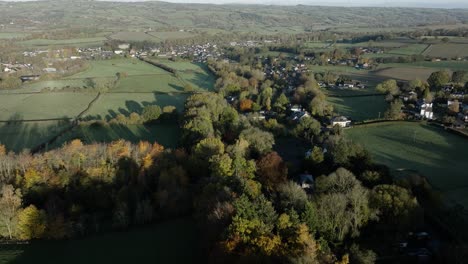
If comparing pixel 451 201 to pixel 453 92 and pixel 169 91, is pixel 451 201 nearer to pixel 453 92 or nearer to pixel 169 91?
pixel 453 92

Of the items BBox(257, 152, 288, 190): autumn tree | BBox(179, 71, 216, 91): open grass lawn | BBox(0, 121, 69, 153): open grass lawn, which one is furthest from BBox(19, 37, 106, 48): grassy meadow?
BBox(257, 152, 288, 190): autumn tree

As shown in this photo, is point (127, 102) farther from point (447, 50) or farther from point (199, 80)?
point (447, 50)

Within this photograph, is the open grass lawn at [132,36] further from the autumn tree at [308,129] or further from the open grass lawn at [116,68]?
the autumn tree at [308,129]

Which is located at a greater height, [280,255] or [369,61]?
[369,61]

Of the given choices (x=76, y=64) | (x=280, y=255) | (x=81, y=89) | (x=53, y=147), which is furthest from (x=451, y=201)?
(x=76, y=64)

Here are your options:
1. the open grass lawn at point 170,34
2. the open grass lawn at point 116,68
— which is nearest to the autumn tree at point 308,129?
the open grass lawn at point 116,68

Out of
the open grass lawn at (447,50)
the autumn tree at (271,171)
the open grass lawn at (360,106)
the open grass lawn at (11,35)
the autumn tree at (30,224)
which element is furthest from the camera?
the open grass lawn at (11,35)
